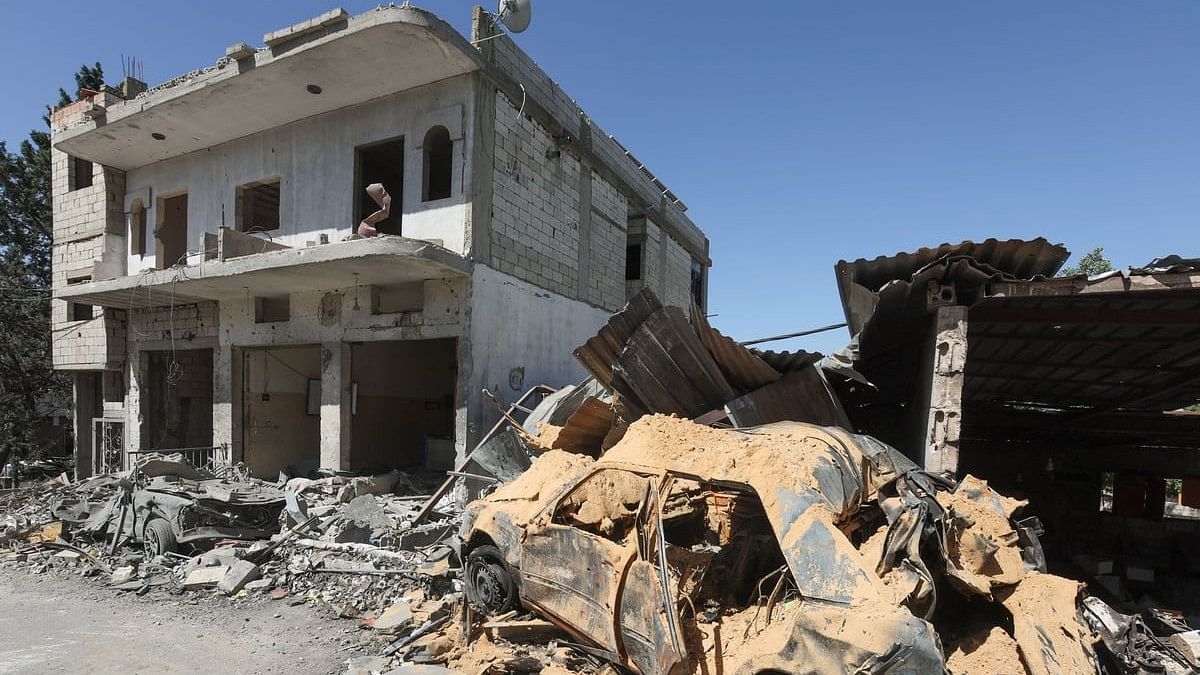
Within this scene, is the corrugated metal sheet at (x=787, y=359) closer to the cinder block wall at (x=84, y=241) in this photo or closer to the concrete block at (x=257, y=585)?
the concrete block at (x=257, y=585)

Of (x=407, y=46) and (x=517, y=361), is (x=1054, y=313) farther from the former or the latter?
(x=407, y=46)

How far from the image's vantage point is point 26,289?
20.8 metres

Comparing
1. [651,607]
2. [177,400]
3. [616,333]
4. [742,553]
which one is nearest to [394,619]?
[651,607]

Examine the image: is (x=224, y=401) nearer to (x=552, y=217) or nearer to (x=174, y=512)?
(x=174, y=512)

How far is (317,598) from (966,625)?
6420mm

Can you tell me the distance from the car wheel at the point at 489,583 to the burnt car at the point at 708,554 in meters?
0.01

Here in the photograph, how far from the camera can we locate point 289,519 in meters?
8.79

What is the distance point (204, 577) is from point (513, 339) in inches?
233

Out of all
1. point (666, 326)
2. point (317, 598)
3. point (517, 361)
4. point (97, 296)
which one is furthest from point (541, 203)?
point (97, 296)

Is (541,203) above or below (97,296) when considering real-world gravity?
above

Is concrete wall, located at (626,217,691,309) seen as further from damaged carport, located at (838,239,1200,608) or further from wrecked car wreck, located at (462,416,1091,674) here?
wrecked car wreck, located at (462,416,1091,674)

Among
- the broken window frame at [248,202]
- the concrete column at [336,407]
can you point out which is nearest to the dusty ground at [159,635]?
the concrete column at [336,407]

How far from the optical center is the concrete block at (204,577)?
707cm

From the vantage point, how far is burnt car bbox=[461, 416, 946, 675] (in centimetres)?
297
